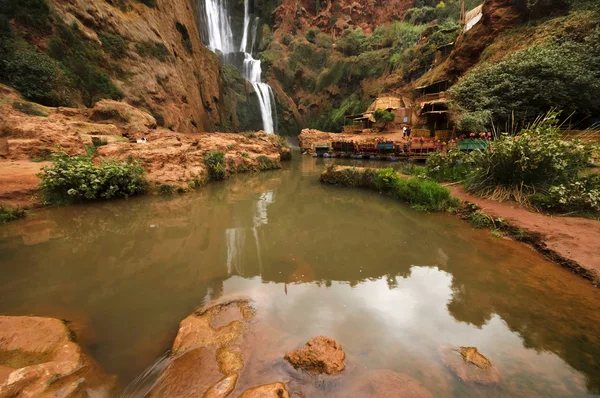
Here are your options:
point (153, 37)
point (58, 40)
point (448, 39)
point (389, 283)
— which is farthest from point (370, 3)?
point (389, 283)

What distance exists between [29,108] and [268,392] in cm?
1460

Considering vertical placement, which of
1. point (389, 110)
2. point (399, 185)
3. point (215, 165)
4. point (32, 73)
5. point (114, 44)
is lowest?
point (399, 185)

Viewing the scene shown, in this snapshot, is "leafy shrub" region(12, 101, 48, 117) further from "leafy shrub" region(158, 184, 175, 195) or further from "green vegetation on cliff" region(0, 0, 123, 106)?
"leafy shrub" region(158, 184, 175, 195)

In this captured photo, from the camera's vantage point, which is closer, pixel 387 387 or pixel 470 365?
pixel 387 387

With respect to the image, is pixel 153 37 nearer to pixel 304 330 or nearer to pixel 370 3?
pixel 304 330

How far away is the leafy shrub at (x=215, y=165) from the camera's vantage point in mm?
12070

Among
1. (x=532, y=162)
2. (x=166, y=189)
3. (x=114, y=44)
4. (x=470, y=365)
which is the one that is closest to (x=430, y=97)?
(x=532, y=162)

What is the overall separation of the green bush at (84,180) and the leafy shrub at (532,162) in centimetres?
1096

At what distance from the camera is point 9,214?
20.6 ft

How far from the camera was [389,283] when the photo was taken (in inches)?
161

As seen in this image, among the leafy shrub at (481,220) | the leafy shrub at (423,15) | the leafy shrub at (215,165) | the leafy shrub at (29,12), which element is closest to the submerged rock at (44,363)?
the leafy shrub at (481,220)

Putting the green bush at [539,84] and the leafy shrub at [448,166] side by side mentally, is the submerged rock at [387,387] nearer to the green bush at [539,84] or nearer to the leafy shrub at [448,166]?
the leafy shrub at [448,166]

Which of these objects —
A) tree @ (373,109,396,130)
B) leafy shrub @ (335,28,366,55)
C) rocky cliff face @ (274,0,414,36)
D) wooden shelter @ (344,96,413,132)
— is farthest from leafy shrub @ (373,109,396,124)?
rocky cliff face @ (274,0,414,36)

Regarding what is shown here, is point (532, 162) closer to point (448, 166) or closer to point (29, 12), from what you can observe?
point (448, 166)
